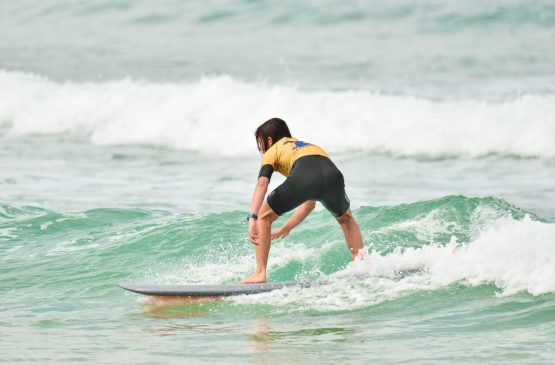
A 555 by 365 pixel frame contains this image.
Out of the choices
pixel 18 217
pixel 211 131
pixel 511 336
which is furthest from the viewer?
pixel 211 131

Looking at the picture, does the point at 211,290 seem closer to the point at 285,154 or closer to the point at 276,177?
the point at 285,154

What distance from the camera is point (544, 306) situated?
301 inches

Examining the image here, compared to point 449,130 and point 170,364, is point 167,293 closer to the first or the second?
point 170,364

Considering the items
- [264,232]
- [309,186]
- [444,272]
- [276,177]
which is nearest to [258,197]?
[264,232]

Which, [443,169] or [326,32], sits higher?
[326,32]

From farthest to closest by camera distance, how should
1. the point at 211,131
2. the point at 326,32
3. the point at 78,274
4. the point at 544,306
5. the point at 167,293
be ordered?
the point at 326,32 → the point at 211,131 → the point at 78,274 → the point at 167,293 → the point at 544,306

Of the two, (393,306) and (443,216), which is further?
(443,216)

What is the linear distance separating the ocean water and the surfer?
470mm

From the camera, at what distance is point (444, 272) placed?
848cm

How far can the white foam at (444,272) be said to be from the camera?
8086 millimetres

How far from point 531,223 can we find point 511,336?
1831 millimetres

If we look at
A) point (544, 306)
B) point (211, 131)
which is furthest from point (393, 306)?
point (211, 131)

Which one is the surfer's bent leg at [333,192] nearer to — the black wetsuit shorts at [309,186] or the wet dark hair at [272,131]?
the black wetsuit shorts at [309,186]

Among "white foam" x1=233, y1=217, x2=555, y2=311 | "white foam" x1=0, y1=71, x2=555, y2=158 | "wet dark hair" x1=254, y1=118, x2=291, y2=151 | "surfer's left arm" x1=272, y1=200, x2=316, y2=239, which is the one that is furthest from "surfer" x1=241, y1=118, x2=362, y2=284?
"white foam" x1=0, y1=71, x2=555, y2=158
